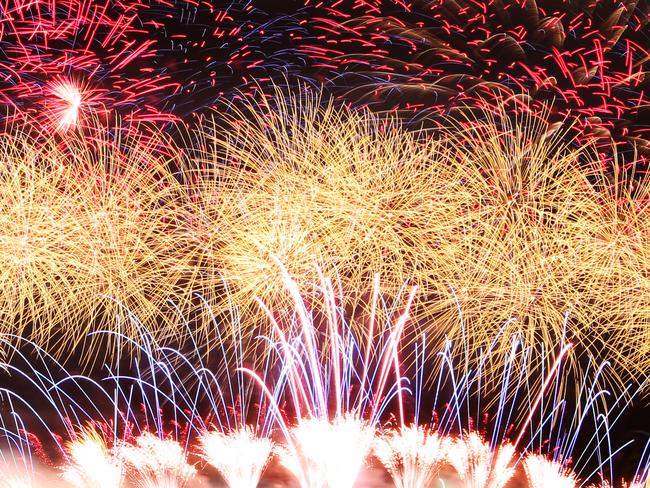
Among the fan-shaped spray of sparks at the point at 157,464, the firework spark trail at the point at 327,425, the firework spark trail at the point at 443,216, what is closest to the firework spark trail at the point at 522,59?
the firework spark trail at the point at 443,216

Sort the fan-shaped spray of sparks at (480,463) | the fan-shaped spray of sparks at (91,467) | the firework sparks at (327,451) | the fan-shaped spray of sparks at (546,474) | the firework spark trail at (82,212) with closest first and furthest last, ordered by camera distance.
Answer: the fan-shaped spray of sparks at (91,467), the firework sparks at (327,451), the fan-shaped spray of sparks at (480,463), the fan-shaped spray of sparks at (546,474), the firework spark trail at (82,212)

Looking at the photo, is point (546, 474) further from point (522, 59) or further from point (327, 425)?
point (522, 59)

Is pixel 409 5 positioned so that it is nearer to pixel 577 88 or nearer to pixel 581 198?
pixel 577 88

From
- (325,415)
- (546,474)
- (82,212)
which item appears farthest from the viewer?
(82,212)

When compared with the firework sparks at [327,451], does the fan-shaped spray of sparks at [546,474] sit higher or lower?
Answer: lower

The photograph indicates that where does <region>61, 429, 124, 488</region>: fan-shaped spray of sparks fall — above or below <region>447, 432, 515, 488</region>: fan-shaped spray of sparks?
above

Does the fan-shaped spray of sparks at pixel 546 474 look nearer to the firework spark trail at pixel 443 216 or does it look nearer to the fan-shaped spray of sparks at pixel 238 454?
the firework spark trail at pixel 443 216

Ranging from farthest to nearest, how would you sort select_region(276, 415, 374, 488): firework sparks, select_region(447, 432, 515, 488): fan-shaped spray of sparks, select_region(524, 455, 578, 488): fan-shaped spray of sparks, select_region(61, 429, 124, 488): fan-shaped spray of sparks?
select_region(524, 455, 578, 488): fan-shaped spray of sparks, select_region(447, 432, 515, 488): fan-shaped spray of sparks, select_region(276, 415, 374, 488): firework sparks, select_region(61, 429, 124, 488): fan-shaped spray of sparks

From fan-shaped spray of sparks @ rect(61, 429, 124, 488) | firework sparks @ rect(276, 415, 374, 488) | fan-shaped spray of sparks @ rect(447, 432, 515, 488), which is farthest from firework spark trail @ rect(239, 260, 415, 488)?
fan-shaped spray of sparks @ rect(61, 429, 124, 488)

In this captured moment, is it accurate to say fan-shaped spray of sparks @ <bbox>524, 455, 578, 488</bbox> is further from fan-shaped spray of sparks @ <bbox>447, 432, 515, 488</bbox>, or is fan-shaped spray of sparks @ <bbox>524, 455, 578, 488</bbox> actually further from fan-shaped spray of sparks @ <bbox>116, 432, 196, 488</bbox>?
fan-shaped spray of sparks @ <bbox>116, 432, 196, 488</bbox>

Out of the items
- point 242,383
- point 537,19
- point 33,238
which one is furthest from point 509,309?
point 33,238

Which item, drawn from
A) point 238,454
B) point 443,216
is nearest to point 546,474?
point 443,216

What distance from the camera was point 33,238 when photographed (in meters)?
10.7

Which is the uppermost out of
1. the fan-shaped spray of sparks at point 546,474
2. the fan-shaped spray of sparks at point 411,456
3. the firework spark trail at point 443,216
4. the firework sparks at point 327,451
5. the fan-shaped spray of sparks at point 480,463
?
the firework spark trail at point 443,216
